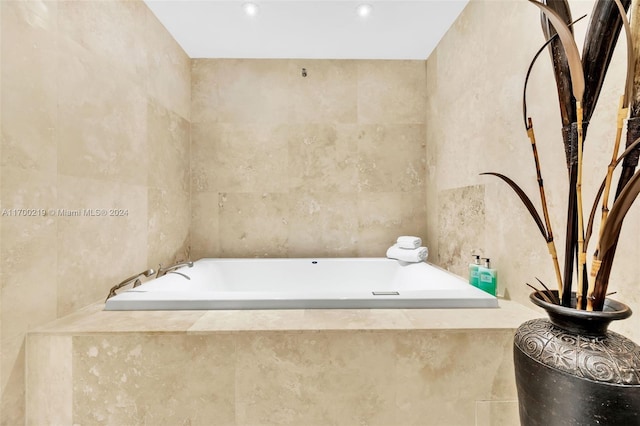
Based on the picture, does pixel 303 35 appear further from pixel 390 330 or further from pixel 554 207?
pixel 390 330

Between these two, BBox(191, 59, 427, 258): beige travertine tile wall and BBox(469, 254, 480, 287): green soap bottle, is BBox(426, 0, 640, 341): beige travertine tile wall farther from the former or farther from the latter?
BBox(191, 59, 427, 258): beige travertine tile wall

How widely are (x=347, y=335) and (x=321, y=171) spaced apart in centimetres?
141

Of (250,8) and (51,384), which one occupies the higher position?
(250,8)

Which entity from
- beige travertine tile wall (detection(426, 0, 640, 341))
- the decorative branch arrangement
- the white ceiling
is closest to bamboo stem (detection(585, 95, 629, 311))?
the decorative branch arrangement

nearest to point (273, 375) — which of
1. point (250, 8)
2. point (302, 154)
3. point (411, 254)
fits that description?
point (411, 254)

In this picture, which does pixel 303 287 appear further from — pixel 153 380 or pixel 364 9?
pixel 364 9

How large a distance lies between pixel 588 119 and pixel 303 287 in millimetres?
1679

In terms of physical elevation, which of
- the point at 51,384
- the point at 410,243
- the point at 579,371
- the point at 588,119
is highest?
the point at 588,119

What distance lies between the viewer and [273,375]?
0.91 m

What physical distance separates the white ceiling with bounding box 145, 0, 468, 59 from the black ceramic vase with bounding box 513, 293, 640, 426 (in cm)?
165

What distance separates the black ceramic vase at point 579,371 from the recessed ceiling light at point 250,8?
5.98ft

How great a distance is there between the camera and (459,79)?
166cm

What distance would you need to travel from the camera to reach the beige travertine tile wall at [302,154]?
212 centimetres

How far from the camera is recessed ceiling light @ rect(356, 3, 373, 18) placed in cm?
157
